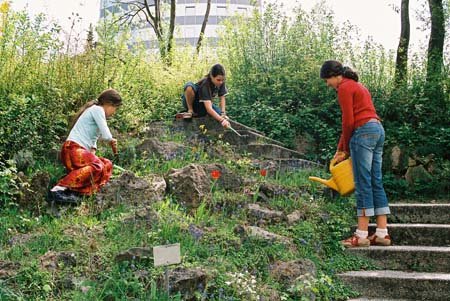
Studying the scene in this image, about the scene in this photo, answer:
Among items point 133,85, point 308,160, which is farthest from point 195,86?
point 308,160

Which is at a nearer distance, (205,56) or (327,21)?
(327,21)

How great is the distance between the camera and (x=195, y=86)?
8.07m

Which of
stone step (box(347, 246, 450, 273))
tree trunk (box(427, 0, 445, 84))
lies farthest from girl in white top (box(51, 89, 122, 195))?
tree trunk (box(427, 0, 445, 84))

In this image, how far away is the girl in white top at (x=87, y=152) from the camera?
520 cm

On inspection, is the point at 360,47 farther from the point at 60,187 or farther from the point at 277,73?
the point at 60,187

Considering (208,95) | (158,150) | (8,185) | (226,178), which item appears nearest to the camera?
(8,185)

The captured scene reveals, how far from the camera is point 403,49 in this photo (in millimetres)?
9742

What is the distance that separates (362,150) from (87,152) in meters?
2.79

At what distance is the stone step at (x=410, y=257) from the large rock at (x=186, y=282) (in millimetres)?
2084

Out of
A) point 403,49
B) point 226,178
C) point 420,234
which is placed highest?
point 403,49

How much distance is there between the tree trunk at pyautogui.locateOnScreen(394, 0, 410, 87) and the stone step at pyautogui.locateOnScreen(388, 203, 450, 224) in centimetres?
325

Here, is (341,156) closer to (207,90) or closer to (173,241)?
(173,241)

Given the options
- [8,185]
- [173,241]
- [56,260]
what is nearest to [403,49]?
[173,241]

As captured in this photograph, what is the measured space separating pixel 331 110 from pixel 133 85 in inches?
129
